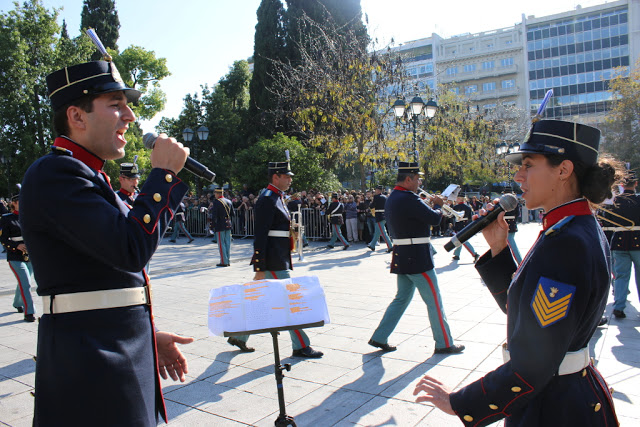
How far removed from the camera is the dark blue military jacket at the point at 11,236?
7738 millimetres

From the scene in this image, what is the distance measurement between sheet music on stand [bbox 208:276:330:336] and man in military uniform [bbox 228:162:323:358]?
2.79 meters

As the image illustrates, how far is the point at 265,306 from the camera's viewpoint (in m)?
2.79

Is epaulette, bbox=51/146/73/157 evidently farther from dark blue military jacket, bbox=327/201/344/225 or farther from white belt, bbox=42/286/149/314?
dark blue military jacket, bbox=327/201/344/225

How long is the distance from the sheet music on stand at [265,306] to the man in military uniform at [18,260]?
19.8ft

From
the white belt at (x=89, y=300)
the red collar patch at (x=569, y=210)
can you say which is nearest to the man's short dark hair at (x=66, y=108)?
the white belt at (x=89, y=300)

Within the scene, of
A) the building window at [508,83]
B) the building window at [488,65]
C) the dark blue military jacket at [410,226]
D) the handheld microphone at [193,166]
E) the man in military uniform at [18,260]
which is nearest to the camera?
the handheld microphone at [193,166]

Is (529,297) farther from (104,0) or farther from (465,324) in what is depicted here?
(104,0)

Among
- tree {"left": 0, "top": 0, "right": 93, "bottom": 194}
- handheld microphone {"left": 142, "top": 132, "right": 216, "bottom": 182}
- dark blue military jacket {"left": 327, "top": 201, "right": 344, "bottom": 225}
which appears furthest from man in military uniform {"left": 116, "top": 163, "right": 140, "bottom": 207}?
tree {"left": 0, "top": 0, "right": 93, "bottom": 194}

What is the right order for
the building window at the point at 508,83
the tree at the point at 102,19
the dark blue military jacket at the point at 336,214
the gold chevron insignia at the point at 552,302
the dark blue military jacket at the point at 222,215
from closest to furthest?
the gold chevron insignia at the point at 552,302, the dark blue military jacket at the point at 222,215, the dark blue military jacket at the point at 336,214, the tree at the point at 102,19, the building window at the point at 508,83

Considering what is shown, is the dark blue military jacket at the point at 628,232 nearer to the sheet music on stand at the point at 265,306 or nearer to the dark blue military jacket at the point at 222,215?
the sheet music on stand at the point at 265,306

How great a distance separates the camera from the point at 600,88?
2975 inches

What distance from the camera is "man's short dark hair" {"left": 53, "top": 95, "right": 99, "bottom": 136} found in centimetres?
197

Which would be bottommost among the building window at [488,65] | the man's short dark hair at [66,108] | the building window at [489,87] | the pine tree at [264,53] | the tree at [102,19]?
the man's short dark hair at [66,108]

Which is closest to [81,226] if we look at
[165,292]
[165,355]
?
[165,355]
